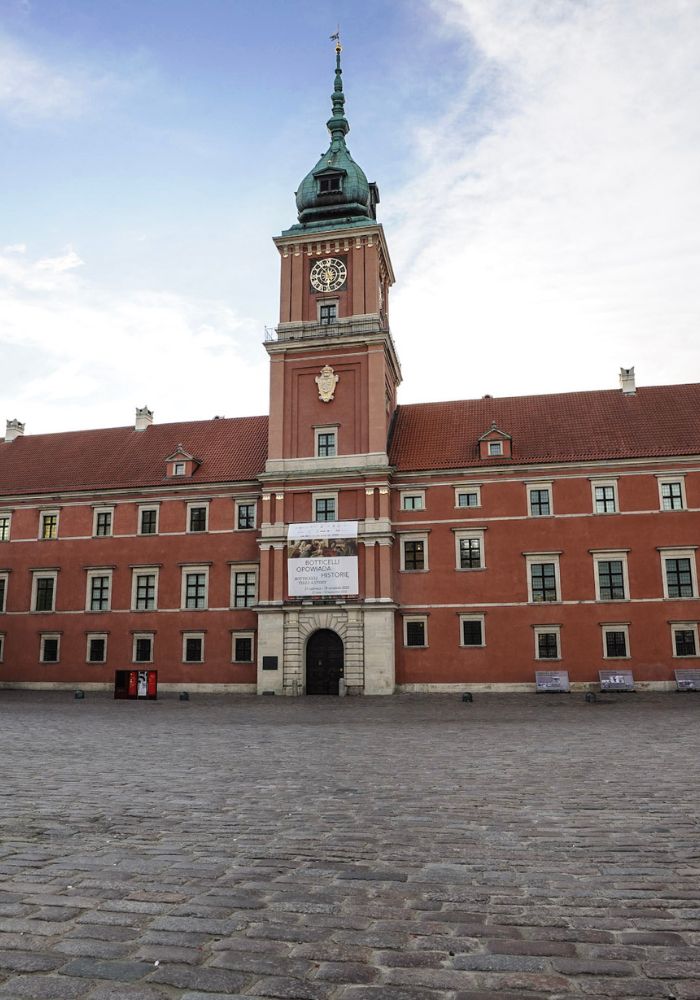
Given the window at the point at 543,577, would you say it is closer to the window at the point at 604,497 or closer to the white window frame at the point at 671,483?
the window at the point at 604,497

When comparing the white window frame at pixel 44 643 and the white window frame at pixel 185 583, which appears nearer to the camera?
the white window frame at pixel 185 583

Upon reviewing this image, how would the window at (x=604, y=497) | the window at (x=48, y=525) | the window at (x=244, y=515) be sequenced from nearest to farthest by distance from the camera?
the window at (x=604, y=497) → the window at (x=244, y=515) → the window at (x=48, y=525)

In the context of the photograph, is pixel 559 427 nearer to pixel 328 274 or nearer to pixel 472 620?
pixel 472 620

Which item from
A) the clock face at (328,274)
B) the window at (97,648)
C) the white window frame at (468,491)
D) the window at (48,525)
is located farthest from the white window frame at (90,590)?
the clock face at (328,274)

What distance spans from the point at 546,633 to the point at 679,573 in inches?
251

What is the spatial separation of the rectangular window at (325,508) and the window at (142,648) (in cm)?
1071

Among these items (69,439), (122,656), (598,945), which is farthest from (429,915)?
(69,439)

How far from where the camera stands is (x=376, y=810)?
836 centimetres

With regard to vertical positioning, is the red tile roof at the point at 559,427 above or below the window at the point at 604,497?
above

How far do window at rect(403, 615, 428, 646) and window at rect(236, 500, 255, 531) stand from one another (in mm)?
9372

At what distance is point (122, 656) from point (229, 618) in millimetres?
6059

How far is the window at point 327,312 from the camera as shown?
39844 millimetres

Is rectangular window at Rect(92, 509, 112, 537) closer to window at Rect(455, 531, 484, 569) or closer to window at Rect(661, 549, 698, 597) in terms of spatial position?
window at Rect(455, 531, 484, 569)

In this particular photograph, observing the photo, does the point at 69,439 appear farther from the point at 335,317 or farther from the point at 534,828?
the point at 534,828
